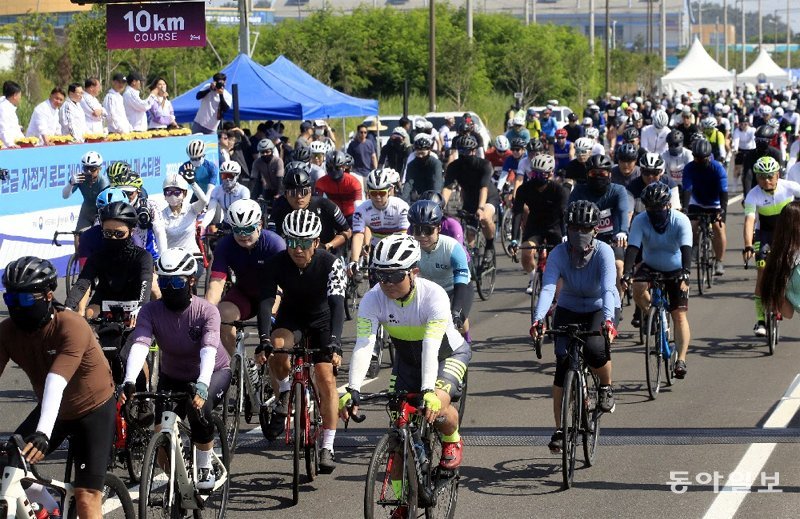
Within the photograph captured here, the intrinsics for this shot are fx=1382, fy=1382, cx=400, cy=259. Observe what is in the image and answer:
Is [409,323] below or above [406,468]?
above

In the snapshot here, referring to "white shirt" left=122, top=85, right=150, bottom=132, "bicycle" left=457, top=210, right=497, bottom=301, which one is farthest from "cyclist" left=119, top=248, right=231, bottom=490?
"white shirt" left=122, top=85, right=150, bottom=132

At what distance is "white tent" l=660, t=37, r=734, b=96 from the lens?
273ft

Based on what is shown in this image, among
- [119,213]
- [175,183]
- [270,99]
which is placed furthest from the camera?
[270,99]

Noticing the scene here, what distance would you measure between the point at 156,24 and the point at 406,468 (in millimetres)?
18494

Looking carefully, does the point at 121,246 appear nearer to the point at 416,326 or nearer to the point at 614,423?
the point at 416,326

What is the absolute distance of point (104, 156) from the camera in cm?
2120

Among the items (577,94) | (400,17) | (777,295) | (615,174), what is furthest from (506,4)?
(777,295)

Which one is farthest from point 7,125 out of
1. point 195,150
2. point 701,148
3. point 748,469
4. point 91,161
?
point 748,469

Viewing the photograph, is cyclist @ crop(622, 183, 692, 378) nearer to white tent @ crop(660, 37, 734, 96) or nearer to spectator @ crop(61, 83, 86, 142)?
spectator @ crop(61, 83, 86, 142)

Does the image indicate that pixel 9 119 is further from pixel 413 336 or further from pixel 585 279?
pixel 413 336

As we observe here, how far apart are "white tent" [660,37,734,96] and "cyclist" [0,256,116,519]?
78.3 metres

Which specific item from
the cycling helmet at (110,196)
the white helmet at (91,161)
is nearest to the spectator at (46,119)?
the white helmet at (91,161)

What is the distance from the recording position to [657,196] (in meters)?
12.3

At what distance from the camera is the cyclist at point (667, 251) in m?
12.3
